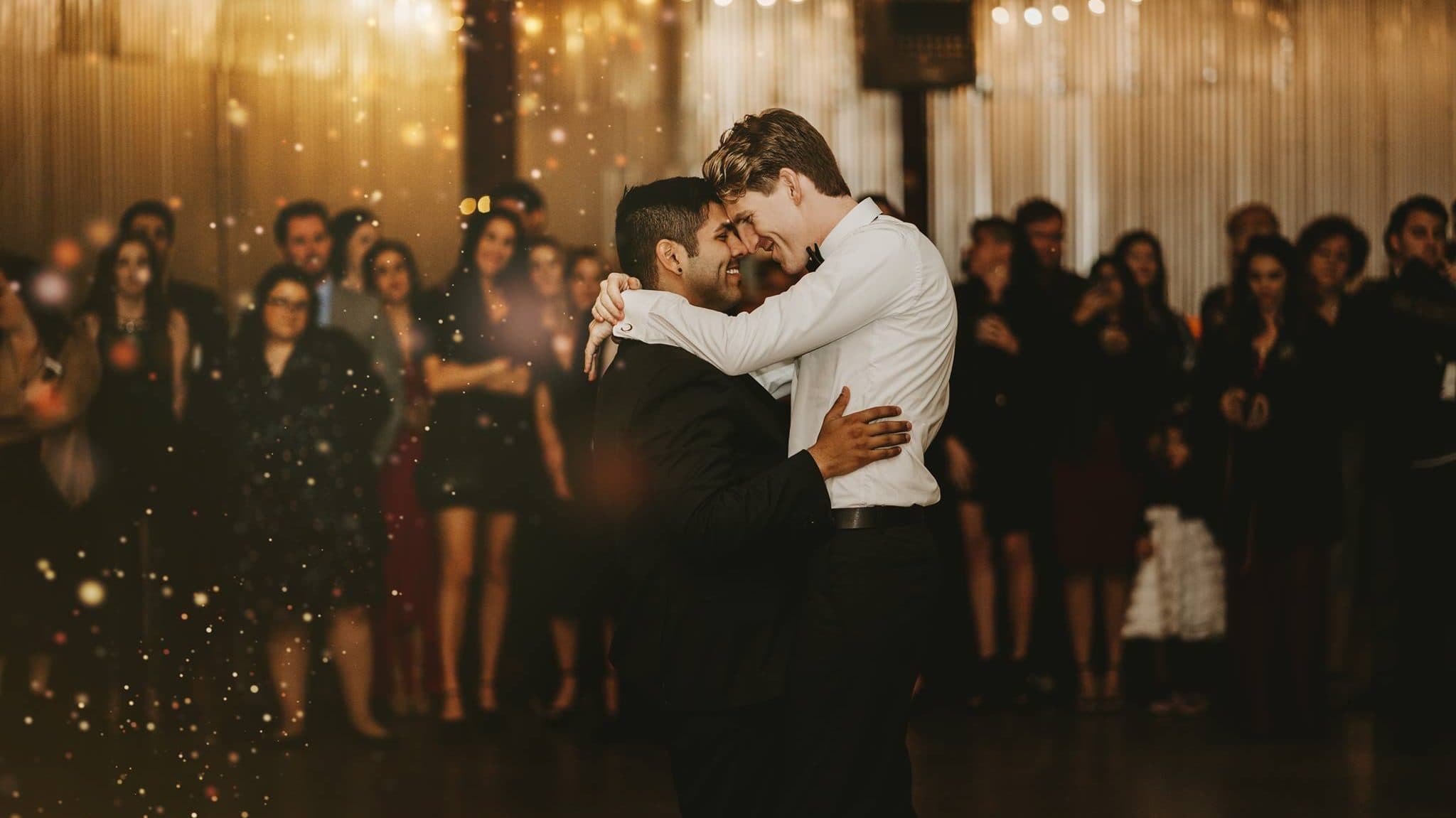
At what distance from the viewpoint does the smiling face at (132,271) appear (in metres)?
4.08

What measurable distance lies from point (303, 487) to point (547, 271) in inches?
43.1

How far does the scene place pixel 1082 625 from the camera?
4398mm

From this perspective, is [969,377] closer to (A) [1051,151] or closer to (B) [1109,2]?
(A) [1051,151]

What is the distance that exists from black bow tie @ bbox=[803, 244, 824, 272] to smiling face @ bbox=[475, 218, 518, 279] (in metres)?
2.40

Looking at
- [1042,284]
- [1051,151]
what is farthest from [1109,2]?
[1042,284]

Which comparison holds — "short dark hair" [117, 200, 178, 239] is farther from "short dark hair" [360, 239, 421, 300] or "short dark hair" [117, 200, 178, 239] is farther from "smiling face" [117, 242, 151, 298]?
"short dark hair" [360, 239, 421, 300]

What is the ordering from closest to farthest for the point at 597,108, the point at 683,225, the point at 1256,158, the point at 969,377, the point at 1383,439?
the point at 683,225 → the point at 1383,439 → the point at 969,377 → the point at 597,108 → the point at 1256,158

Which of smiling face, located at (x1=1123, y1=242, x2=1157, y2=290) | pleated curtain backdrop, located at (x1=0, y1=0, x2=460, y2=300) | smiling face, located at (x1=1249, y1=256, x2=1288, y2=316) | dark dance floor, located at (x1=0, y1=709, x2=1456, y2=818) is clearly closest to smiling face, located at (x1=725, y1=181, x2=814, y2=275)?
dark dance floor, located at (x1=0, y1=709, x2=1456, y2=818)

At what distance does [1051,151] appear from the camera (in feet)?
20.1

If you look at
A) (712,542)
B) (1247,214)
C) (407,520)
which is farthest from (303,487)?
(1247,214)

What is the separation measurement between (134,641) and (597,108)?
2746 millimetres

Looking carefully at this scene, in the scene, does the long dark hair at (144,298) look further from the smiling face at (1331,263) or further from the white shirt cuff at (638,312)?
the smiling face at (1331,263)

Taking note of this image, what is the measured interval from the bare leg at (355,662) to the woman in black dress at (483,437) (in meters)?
0.24

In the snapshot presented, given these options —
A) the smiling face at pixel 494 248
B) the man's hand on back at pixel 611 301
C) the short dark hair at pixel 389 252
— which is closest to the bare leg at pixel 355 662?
the short dark hair at pixel 389 252
